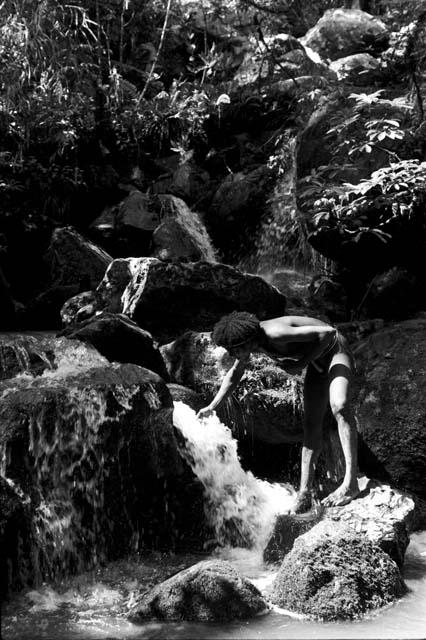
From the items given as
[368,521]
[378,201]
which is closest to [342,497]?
[368,521]

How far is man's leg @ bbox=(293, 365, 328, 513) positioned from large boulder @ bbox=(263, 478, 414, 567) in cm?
17

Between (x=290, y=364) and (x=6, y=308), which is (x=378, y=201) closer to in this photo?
(x=290, y=364)

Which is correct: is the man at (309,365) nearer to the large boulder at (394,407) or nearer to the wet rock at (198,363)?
the large boulder at (394,407)

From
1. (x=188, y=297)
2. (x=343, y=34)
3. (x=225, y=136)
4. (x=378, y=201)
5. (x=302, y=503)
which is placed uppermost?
(x=343, y=34)

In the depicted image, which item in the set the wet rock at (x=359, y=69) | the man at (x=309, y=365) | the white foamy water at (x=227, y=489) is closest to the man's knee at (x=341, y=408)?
the man at (x=309, y=365)

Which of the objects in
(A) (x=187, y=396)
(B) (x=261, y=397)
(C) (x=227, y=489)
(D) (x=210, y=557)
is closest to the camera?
(D) (x=210, y=557)

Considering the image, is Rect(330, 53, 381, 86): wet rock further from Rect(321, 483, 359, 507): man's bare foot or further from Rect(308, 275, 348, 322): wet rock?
Rect(321, 483, 359, 507): man's bare foot

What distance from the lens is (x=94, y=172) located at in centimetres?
1336

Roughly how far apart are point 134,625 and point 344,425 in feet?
6.04

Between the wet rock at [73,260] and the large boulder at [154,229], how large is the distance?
816 mm

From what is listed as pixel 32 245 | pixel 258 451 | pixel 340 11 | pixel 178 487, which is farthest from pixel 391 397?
pixel 340 11

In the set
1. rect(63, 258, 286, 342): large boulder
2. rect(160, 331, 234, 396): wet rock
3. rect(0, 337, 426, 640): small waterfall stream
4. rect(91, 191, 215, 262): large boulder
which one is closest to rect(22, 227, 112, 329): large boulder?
rect(91, 191, 215, 262): large boulder

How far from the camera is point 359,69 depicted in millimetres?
11883

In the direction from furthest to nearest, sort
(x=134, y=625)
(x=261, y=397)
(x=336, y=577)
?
(x=261, y=397) < (x=336, y=577) < (x=134, y=625)
